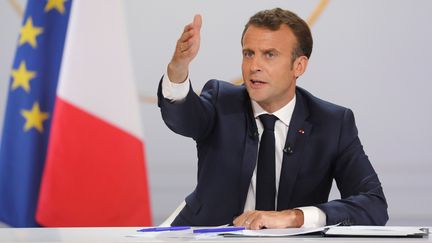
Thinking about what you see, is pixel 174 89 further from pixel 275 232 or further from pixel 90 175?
pixel 90 175

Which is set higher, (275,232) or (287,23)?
(287,23)

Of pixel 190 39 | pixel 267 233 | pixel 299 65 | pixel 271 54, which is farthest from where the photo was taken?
pixel 299 65

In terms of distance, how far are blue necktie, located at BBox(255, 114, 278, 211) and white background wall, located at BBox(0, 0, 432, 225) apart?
4.77ft

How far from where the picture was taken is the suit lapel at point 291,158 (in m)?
2.70

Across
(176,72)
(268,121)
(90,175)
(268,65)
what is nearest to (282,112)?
(268,121)

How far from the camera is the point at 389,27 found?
4082mm

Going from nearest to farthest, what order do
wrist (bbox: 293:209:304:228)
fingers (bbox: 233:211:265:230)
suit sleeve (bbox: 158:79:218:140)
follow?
fingers (bbox: 233:211:265:230) → wrist (bbox: 293:209:304:228) → suit sleeve (bbox: 158:79:218:140)

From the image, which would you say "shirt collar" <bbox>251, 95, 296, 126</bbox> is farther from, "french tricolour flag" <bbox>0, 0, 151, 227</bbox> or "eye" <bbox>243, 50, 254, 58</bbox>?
"french tricolour flag" <bbox>0, 0, 151, 227</bbox>

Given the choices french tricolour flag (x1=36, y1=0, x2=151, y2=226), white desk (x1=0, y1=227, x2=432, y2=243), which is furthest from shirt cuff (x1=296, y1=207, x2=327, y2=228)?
french tricolour flag (x1=36, y1=0, x2=151, y2=226)

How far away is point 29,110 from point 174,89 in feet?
5.21

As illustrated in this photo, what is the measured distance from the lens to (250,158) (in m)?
2.69

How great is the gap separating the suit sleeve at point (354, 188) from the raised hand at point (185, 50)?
0.67 meters

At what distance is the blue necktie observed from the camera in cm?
270

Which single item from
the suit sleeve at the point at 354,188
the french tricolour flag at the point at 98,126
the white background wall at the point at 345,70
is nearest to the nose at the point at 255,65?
the suit sleeve at the point at 354,188
